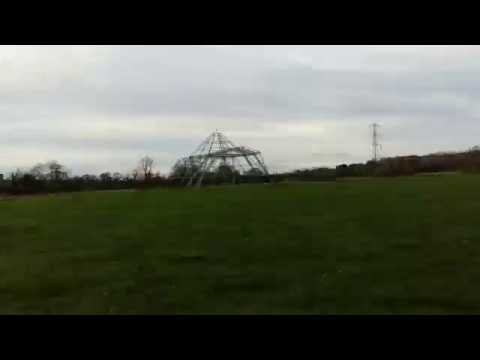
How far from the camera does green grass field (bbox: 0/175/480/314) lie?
4848mm

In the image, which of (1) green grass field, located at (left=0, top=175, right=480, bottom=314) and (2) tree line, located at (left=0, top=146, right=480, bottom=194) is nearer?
(1) green grass field, located at (left=0, top=175, right=480, bottom=314)

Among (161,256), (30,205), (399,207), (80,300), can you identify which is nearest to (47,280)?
(80,300)

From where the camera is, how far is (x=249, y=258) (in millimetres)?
6328

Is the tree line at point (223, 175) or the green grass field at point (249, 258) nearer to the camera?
the green grass field at point (249, 258)

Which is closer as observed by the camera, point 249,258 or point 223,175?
point 249,258

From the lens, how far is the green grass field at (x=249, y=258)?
15.9ft
